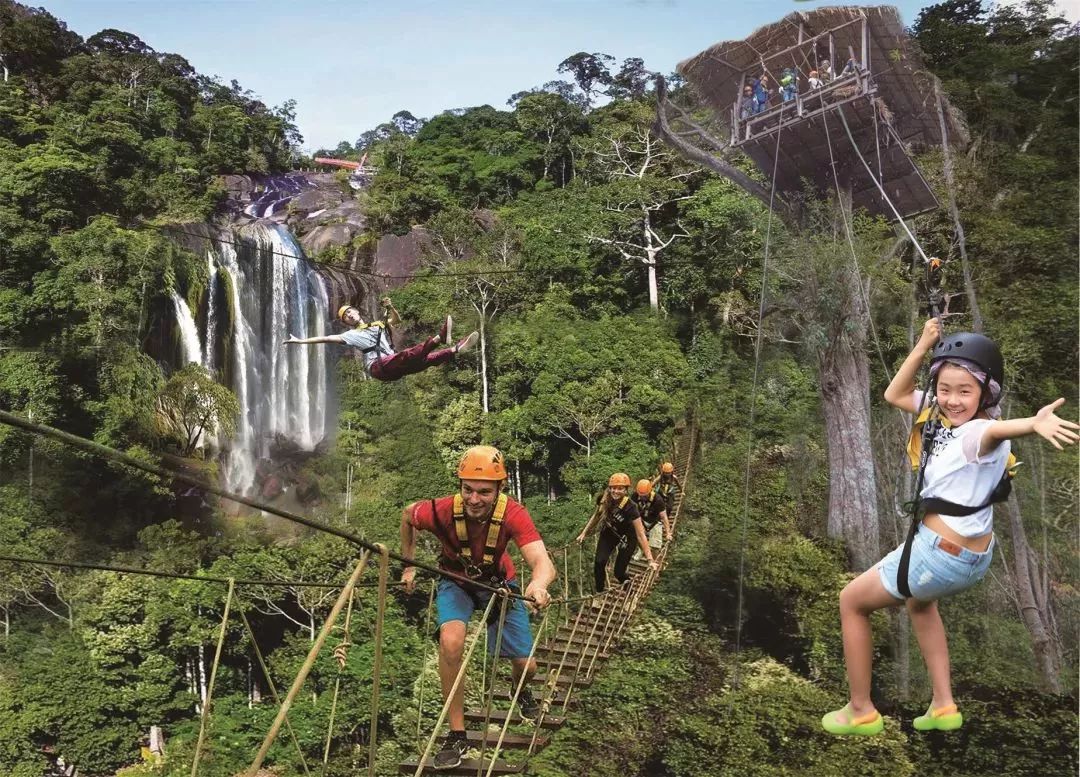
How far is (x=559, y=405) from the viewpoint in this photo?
1359 centimetres

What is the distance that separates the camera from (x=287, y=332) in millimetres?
14617

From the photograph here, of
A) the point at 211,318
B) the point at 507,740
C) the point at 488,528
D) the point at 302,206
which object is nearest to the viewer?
the point at 488,528

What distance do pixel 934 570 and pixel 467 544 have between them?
1.34 m

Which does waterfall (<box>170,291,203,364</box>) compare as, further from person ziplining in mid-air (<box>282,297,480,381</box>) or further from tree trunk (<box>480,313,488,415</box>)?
tree trunk (<box>480,313,488,415</box>)

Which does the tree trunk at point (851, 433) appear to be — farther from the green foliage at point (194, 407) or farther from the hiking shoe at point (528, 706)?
the green foliage at point (194, 407)

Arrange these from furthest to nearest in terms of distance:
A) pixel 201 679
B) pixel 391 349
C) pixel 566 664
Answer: pixel 391 349 < pixel 201 679 < pixel 566 664

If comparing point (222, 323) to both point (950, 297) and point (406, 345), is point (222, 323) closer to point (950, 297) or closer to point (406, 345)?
point (406, 345)

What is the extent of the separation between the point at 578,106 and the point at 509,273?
221 inches

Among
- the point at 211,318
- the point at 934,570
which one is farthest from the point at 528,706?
the point at 211,318

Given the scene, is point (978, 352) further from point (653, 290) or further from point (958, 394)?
point (653, 290)

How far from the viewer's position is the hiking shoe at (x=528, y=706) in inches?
139

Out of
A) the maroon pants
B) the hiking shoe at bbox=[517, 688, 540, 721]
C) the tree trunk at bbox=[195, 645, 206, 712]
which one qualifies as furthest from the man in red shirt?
the maroon pants

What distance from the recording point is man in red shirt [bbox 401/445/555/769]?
107 inches

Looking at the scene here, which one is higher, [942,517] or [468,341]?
[468,341]
